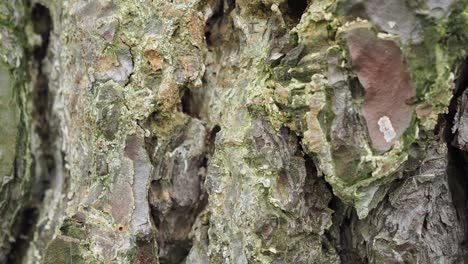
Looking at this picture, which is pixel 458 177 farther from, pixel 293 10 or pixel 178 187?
pixel 178 187

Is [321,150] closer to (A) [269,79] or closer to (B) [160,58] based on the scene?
(A) [269,79]

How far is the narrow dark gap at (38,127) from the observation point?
7.17ft

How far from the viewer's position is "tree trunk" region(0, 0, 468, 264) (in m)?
1.49

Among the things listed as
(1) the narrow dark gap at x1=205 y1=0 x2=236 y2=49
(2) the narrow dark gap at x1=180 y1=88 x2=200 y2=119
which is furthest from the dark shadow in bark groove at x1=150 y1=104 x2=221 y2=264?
(1) the narrow dark gap at x1=205 y1=0 x2=236 y2=49

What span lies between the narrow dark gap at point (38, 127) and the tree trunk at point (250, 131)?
0.07m

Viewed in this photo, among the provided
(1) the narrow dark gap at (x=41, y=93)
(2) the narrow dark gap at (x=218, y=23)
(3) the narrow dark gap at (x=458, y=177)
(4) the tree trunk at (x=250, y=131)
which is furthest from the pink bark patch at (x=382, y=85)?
(1) the narrow dark gap at (x=41, y=93)

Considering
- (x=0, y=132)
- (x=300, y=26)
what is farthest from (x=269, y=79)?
(x=0, y=132)

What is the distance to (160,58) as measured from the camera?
5.82 feet

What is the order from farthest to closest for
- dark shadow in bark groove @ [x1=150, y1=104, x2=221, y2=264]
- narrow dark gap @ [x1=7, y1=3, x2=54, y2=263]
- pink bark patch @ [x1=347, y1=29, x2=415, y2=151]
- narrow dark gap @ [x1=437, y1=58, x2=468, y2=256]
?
narrow dark gap @ [x1=7, y1=3, x2=54, y2=263]
dark shadow in bark groove @ [x1=150, y1=104, x2=221, y2=264]
narrow dark gap @ [x1=437, y1=58, x2=468, y2=256]
pink bark patch @ [x1=347, y1=29, x2=415, y2=151]

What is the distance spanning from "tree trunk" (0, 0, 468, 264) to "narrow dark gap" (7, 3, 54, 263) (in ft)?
0.23

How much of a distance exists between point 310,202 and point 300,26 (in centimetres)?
53

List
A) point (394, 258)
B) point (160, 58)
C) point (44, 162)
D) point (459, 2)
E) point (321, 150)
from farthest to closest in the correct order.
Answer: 1. point (44, 162)
2. point (160, 58)
3. point (394, 258)
4. point (321, 150)
5. point (459, 2)

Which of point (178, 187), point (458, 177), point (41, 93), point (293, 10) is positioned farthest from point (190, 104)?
point (458, 177)

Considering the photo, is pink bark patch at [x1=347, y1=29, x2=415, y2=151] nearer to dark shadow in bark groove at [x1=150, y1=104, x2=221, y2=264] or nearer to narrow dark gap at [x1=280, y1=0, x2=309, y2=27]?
narrow dark gap at [x1=280, y1=0, x2=309, y2=27]
